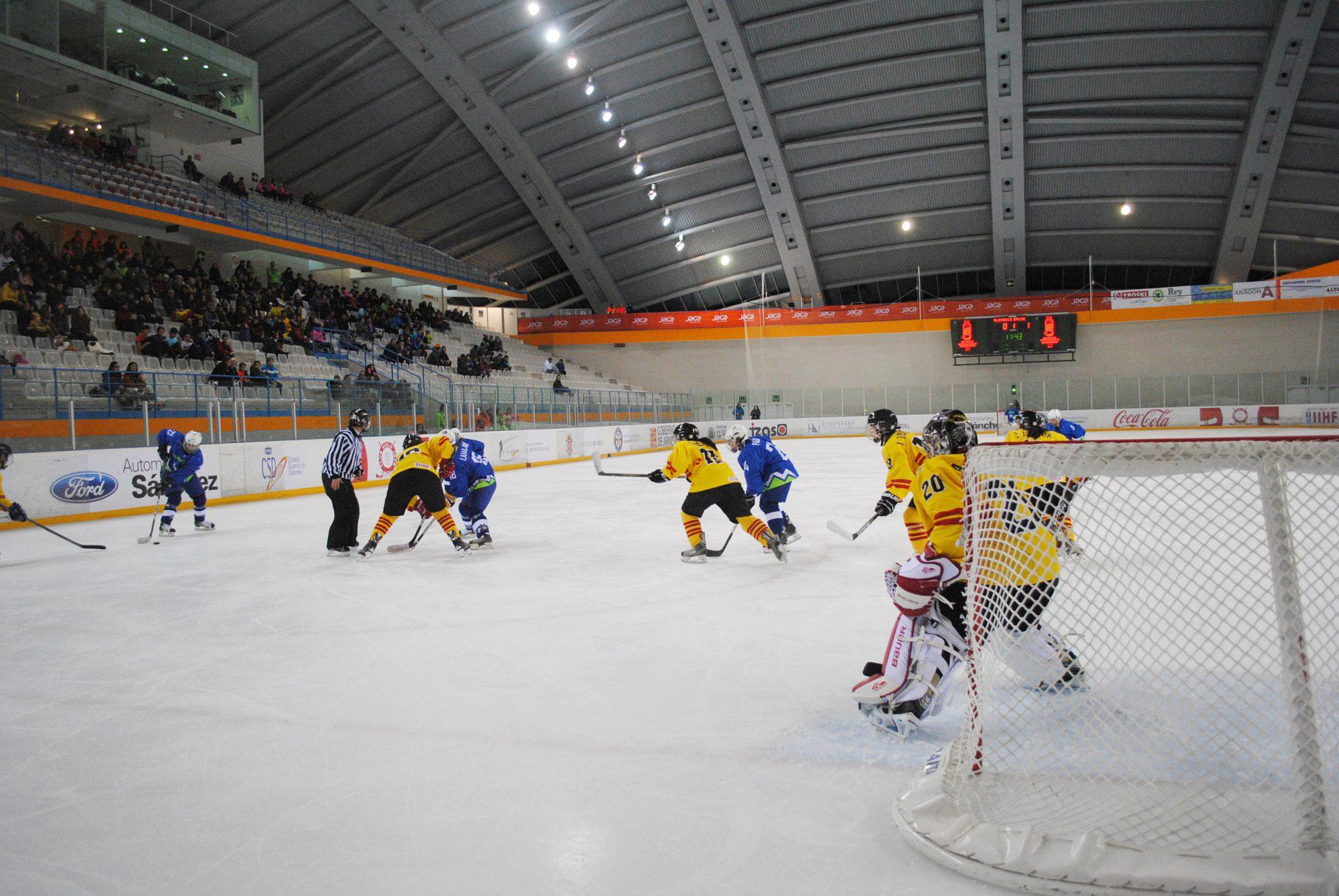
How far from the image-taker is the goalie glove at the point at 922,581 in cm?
307

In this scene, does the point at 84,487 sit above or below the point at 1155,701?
above

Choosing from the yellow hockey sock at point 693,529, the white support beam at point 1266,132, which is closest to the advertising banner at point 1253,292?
the white support beam at point 1266,132

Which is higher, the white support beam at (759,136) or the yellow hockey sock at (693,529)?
the white support beam at (759,136)

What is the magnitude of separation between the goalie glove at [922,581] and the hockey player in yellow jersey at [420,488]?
18.1 feet

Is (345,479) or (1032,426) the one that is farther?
(345,479)

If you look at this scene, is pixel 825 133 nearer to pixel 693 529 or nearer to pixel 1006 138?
pixel 1006 138

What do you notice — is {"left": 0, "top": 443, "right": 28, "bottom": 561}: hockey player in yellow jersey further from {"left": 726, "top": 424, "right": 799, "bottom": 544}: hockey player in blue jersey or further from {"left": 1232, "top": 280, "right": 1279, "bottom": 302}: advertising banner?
{"left": 1232, "top": 280, "right": 1279, "bottom": 302}: advertising banner

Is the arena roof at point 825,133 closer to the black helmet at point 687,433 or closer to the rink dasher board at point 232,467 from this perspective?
the rink dasher board at point 232,467

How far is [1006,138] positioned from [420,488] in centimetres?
3057

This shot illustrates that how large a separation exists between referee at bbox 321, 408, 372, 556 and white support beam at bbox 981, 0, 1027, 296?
91.2 ft

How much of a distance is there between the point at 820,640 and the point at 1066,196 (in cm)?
3534

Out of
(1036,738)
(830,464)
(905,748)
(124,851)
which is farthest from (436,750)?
(830,464)

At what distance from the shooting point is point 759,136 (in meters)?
33.1

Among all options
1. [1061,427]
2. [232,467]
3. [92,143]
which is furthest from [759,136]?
[1061,427]
